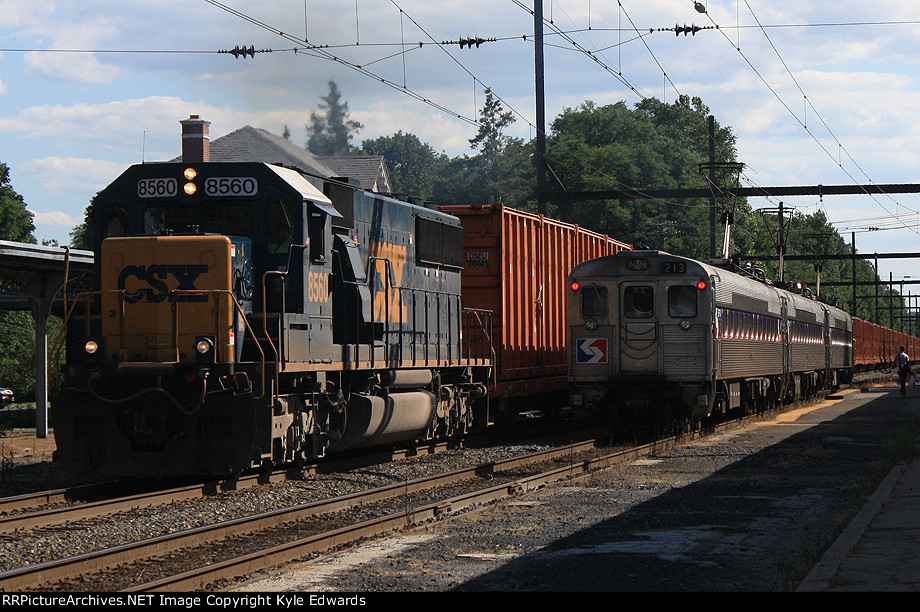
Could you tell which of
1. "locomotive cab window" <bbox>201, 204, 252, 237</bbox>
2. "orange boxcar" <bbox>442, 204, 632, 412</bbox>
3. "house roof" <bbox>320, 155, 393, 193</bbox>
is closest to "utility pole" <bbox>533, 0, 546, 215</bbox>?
"orange boxcar" <bbox>442, 204, 632, 412</bbox>

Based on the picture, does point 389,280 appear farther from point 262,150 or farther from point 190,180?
point 262,150

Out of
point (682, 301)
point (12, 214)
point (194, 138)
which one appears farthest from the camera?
point (12, 214)

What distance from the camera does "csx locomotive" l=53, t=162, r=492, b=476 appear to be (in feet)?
40.4

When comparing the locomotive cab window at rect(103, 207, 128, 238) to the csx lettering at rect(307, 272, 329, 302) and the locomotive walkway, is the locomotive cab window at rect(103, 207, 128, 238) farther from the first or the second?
the locomotive walkway

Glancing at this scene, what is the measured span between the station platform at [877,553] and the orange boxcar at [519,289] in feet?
30.0

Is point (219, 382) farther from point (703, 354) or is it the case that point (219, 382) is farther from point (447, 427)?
point (703, 354)

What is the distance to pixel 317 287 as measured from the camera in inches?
534

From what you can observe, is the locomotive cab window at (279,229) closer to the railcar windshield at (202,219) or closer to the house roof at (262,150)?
the railcar windshield at (202,219)

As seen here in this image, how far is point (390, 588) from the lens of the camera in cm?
778

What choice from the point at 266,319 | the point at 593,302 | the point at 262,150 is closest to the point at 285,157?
the point at 262,150

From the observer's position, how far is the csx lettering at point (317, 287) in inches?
525

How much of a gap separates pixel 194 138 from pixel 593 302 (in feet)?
51.0
